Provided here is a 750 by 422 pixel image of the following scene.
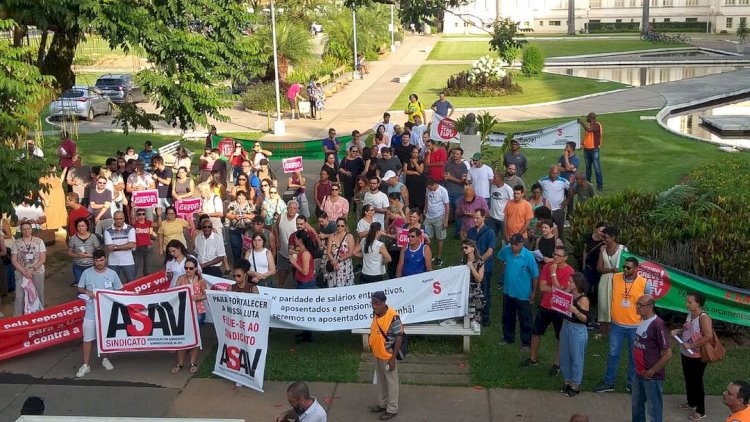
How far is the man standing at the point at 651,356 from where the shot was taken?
8.99 meters

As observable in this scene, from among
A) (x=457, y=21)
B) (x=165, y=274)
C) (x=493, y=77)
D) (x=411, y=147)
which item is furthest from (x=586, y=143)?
(x=457, y=21)

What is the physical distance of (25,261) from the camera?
12664 mm

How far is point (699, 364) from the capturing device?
971 cm

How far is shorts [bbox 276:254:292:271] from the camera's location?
550 inches

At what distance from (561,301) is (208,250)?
524 cm

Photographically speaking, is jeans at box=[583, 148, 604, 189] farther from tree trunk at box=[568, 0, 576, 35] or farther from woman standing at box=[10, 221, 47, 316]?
tree trunk at box=[568, 0, 576, 35]

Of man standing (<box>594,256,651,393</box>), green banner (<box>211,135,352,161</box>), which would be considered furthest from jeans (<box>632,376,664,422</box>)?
green banner (<box>211,135,352,161</box>)

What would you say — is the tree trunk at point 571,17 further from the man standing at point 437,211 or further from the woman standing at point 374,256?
the woman standing at point 374,256

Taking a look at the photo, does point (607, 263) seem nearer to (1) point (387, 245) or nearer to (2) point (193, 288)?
(1) point (387, 245)

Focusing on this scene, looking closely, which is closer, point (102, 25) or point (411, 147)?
point (102, 25)

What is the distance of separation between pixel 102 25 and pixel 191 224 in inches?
146

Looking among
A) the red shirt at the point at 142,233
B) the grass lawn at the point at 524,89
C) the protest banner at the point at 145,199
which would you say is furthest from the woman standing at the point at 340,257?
the grass lawn at the point at 524,89

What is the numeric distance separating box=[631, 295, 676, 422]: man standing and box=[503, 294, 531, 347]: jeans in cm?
246

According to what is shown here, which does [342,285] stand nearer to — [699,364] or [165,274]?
[165,274]
